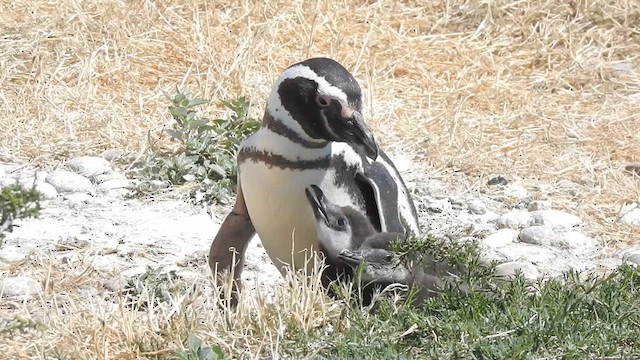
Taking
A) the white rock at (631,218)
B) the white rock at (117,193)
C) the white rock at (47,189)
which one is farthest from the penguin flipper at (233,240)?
the white rock at (631,218)

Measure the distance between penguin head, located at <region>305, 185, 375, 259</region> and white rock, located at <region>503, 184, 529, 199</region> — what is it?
2.09 metres

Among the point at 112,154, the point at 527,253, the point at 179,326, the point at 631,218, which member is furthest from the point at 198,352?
the point at 631,218

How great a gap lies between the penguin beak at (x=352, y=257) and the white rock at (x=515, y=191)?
2.39m

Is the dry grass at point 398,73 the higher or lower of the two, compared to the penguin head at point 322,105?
lower

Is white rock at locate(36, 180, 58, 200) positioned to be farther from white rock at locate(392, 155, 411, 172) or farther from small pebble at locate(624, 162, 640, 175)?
small pebble at locate(624, 162, 640, 175)

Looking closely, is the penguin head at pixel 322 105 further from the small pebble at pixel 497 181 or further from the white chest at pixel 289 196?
the small pebble at pixel 497 181

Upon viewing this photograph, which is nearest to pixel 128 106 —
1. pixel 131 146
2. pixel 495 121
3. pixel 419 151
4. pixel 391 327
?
pixel 131 146

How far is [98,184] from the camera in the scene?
6309mm

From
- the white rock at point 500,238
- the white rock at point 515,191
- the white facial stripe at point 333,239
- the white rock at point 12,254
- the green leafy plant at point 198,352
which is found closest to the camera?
the green leafy plant at point 198,352

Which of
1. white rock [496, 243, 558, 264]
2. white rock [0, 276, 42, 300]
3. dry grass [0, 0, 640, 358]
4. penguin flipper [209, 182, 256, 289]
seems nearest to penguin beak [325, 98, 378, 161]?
penguin flipper [209, 182, 256, 289]

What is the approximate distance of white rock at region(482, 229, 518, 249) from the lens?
5.95 metres

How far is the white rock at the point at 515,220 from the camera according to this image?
620 centimetres

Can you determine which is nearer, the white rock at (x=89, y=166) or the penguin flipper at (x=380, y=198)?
the penguin flipper at (x=380, y=198)

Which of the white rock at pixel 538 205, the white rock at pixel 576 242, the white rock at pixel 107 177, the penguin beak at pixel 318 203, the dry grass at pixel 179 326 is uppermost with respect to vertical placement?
the penguin beak at pixel 318 203
